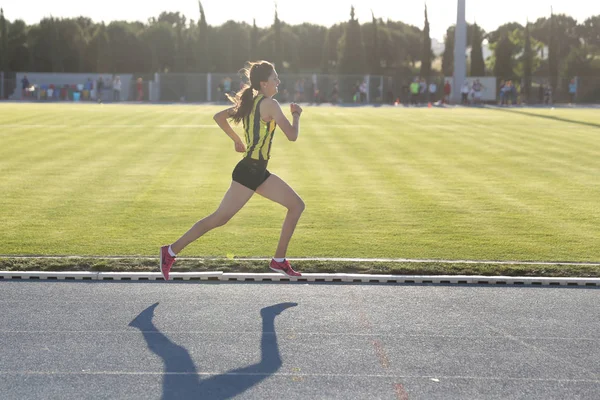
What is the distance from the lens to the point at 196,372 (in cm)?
505

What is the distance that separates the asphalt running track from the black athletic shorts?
830 millimetres

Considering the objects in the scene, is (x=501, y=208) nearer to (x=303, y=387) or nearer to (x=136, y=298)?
(x=136, y=298)

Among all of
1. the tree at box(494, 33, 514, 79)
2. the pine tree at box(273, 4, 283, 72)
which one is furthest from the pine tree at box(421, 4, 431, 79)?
the pine tree at box(273, 4, 283, 72)

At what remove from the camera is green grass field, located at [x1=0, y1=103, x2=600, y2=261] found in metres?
9.28

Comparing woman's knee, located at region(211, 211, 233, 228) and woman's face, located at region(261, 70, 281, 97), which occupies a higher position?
woman's face, located at region(261, 70, 281, 97)

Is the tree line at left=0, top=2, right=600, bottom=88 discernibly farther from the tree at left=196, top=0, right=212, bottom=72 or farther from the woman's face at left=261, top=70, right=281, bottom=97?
the woman's face at left=261, top=70, right=281, bottom=97

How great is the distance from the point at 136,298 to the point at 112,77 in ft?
178

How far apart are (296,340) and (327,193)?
7.89m

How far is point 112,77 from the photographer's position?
194 ft

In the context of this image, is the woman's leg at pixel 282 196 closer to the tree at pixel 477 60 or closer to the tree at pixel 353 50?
the tree at pixel 353 50

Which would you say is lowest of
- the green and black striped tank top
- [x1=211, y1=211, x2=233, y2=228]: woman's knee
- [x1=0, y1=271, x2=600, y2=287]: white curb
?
[x1=0, y1=271, x2=600, y2=287]: white curb

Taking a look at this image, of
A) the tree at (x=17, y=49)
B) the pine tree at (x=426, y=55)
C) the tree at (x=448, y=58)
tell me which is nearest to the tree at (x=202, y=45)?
the tree at (x=17, y=49)

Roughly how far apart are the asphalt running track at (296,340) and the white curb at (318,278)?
12 cm

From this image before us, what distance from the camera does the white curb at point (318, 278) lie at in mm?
7320
